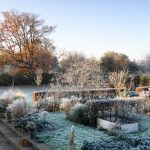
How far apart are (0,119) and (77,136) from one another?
3603 millimetres

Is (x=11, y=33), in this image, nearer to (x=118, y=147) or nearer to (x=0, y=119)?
(x=0, y=119)

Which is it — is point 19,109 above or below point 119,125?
above

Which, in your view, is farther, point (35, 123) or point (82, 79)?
point (82, 79)

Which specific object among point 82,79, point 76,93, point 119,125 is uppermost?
point 82,79

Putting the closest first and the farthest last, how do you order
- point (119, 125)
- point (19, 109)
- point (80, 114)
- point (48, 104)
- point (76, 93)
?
1. point (119, 125)
2. point (19, 109)
3. point (80, 114)
4. point (48, 104)
5. point (76, 93)

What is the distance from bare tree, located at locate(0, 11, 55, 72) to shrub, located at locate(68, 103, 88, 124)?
17556 millimetres

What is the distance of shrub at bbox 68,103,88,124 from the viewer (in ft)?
28.3

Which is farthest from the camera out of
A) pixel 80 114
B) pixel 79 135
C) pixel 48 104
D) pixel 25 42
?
pixel 25 42

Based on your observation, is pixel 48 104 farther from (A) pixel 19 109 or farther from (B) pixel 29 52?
(B) pixel 29 52

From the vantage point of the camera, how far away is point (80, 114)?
873 cm

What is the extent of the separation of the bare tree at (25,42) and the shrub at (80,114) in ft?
57.6

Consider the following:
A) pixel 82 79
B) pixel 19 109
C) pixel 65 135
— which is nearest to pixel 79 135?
pixel 65 135

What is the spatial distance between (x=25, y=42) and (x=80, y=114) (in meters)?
18.6

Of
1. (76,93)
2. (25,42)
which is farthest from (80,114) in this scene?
(25,42)
